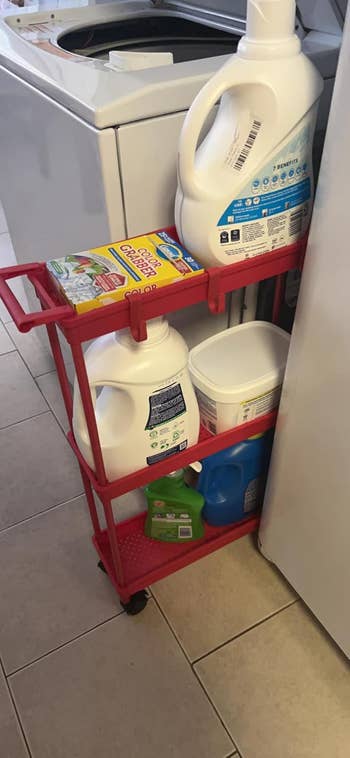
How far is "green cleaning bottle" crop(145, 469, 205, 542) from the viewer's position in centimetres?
129

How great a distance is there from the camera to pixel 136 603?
130 centimetres

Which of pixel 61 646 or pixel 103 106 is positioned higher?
pixel 103 106

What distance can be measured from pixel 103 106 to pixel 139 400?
45 centimetres

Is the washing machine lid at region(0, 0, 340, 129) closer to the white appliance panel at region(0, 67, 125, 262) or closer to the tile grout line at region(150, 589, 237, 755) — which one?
the white appliance panel at region(0, 67, 125, 262)

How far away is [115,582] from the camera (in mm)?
1247

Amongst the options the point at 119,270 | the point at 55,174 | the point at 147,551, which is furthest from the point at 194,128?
the point at 147,551

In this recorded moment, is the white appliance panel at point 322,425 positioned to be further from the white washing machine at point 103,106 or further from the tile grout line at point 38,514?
the tile grout line at point 38,514

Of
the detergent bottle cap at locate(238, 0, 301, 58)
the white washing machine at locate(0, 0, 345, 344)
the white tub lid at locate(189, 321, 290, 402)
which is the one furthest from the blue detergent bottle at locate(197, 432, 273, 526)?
the detergent bottle cap at locate(238, 0, 301, 58)

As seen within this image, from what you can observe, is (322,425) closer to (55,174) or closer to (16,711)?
(55,174)

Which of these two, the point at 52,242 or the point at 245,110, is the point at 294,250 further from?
the point at 52,242

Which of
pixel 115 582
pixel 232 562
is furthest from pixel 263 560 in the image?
pixel 115 582

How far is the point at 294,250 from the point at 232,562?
2.66 feet

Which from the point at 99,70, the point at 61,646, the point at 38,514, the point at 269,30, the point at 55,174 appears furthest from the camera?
the point at 38,514

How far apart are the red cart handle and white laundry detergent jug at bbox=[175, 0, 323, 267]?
0.22 metres
